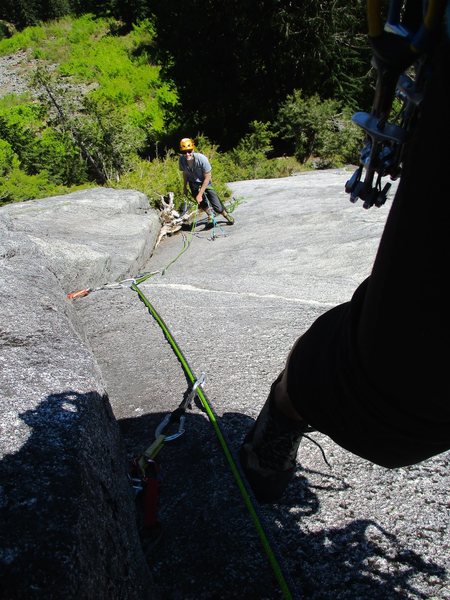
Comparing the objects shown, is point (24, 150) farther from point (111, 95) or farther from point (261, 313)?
point (261, 313)

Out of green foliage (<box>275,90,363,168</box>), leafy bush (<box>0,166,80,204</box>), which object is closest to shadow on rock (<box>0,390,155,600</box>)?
leafy bush (<box>0,166,80,204</box>)

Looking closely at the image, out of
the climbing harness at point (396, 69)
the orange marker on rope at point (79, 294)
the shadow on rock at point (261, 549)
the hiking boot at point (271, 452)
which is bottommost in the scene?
the orange marker on rope at point (79, 294)

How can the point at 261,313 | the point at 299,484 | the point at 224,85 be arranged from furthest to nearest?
the point at 224,85, the point at 261,313, the point at 299,484

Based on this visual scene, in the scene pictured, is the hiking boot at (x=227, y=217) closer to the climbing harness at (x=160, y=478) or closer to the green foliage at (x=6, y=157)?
the climbing harness at (x=160, y=478)

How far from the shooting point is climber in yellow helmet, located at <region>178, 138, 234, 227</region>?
25.5 ft

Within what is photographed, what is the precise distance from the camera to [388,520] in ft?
5.60

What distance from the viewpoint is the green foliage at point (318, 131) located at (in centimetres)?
1571

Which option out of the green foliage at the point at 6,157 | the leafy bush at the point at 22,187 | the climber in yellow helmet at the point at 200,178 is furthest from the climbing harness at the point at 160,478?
the green foliage at the point at 6,157

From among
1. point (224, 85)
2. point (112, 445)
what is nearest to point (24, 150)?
point (224, 85)

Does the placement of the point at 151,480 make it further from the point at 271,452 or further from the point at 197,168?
the point at 197,168

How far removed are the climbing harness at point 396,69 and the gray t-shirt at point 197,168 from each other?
7.13m

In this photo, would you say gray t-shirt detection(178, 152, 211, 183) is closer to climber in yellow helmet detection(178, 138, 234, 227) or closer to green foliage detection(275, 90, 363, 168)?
climber in yellow helmet detection(178, 138, 234, 227)

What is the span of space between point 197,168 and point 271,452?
22.6 ft

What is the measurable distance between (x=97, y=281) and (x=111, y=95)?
75.7 ft
